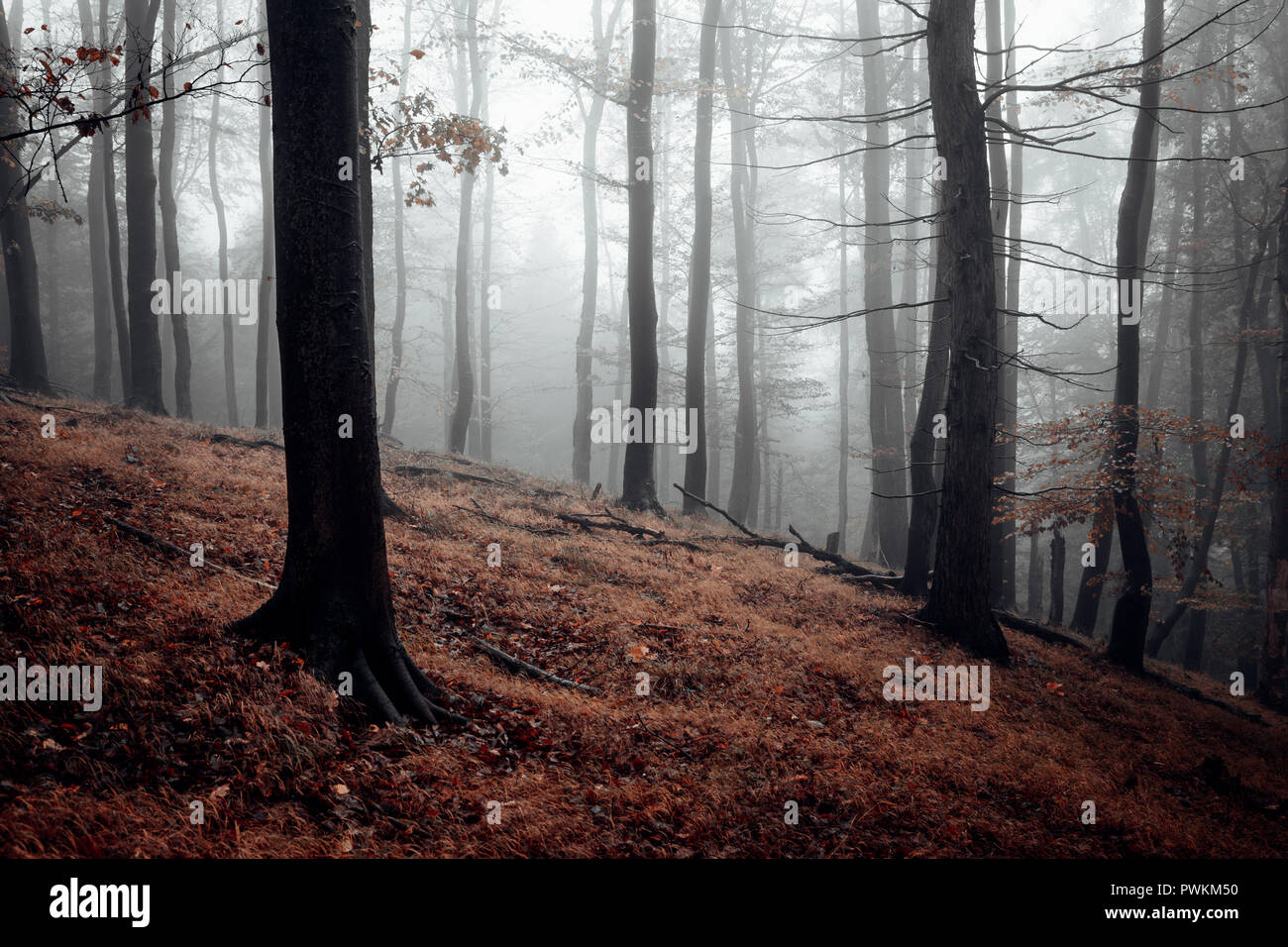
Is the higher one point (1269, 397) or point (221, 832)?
point (1269, 397)

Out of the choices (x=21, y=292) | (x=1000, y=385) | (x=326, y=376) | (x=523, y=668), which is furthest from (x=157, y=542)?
(x=1000, y=385)

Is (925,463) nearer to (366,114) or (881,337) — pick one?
(881,337)

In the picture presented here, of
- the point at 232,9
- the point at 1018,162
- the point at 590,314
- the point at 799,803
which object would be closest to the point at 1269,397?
the point at 1018,162

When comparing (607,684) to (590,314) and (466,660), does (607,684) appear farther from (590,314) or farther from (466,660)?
(590,314)

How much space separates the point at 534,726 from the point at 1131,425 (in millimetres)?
9699

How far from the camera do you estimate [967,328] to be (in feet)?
28.1

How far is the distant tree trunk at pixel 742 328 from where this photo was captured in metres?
20.2

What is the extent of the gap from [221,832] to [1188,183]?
85.2 feet

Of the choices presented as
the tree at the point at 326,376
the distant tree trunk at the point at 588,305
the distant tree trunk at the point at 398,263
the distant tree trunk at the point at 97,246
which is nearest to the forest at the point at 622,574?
the tree at the point at 326,376

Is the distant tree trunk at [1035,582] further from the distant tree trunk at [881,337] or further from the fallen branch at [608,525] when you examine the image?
the fallen branch at [608,525]

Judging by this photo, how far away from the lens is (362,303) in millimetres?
4684

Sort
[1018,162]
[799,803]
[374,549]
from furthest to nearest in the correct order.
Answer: [1018,162] < [374,549] < [799,803]

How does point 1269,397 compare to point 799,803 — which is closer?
point 799,803
